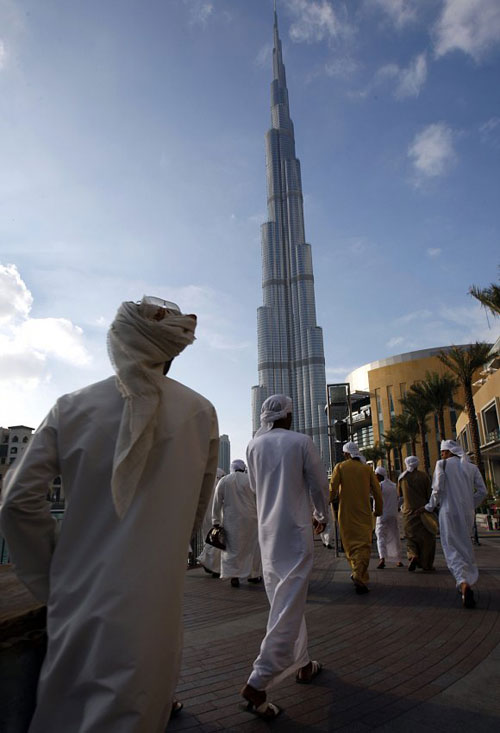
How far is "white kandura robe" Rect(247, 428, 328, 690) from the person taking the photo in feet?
10.2

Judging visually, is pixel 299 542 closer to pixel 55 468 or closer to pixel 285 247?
pixel 55 468

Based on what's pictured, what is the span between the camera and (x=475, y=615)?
4938 mm

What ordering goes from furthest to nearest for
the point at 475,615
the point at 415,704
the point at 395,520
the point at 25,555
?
the point at 395,520
the point at 475,615
the point at 415,704
the point at 25,555

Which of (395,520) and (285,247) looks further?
(285,247)

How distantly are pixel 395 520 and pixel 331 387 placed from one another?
199 inches

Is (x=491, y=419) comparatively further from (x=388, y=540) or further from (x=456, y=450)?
(x=456, y=450)

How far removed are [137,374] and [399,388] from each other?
6550 centimetres

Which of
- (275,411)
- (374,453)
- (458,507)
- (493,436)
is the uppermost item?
(374,453)

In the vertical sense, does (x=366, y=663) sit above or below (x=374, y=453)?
below

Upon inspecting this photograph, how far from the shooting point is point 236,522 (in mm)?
8109

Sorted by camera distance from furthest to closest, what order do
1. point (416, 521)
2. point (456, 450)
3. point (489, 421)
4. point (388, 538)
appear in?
point (489, 421)
point (388, 538)
point (416, 521)
point (456, 450)

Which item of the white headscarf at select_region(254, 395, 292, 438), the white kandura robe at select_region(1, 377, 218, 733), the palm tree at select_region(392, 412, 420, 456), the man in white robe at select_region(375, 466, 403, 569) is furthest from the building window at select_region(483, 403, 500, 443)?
the white kandura robe at select_region(1, 377, 218, 733)

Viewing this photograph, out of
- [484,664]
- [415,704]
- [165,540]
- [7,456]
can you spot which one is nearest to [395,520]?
[484,664]

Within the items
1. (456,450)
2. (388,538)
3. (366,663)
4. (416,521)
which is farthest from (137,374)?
(388,538)
